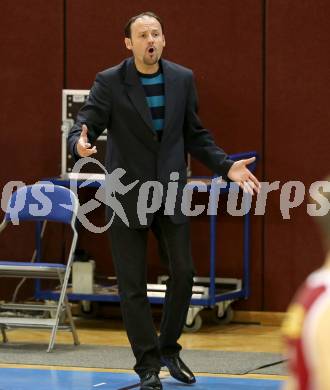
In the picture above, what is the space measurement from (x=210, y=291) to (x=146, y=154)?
8.37ft

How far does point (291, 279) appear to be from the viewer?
295 inches

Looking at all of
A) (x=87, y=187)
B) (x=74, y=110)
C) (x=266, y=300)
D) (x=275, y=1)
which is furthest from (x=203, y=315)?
(x=275, y=1)

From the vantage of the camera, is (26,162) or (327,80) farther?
(26,162)

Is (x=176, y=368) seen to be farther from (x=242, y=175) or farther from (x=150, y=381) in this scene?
(x=242, y=175)

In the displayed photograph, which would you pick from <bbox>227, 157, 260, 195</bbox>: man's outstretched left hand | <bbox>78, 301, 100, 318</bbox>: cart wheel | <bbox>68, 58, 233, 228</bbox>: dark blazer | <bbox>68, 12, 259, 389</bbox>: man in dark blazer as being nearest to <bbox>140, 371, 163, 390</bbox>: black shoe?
<bbox>68, 12, 259, 389</bbox>: man in dark blazer

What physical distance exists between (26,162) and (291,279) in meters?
2.41

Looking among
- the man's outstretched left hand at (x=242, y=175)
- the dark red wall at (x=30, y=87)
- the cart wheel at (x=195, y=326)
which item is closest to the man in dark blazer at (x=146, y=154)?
the man's outstretched left hand at (x=242, y=175)

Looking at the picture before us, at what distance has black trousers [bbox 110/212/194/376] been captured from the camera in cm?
465

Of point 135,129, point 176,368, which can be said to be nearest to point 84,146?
point 135,129

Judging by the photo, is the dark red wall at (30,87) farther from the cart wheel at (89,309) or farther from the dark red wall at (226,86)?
the cart wheel at (89,309)

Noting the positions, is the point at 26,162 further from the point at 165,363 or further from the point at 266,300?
the point at 165,363

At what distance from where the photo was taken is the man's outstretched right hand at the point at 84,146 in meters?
4.32

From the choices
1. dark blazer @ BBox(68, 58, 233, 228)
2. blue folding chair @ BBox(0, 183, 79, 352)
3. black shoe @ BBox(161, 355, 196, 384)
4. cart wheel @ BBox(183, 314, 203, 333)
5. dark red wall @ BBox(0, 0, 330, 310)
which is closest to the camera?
dark blazer @ BBox(68, 58, 233, 228)

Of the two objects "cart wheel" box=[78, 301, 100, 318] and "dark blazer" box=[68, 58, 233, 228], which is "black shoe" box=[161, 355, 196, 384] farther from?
"cart wheel" box=[78, 301, 100, 318]
